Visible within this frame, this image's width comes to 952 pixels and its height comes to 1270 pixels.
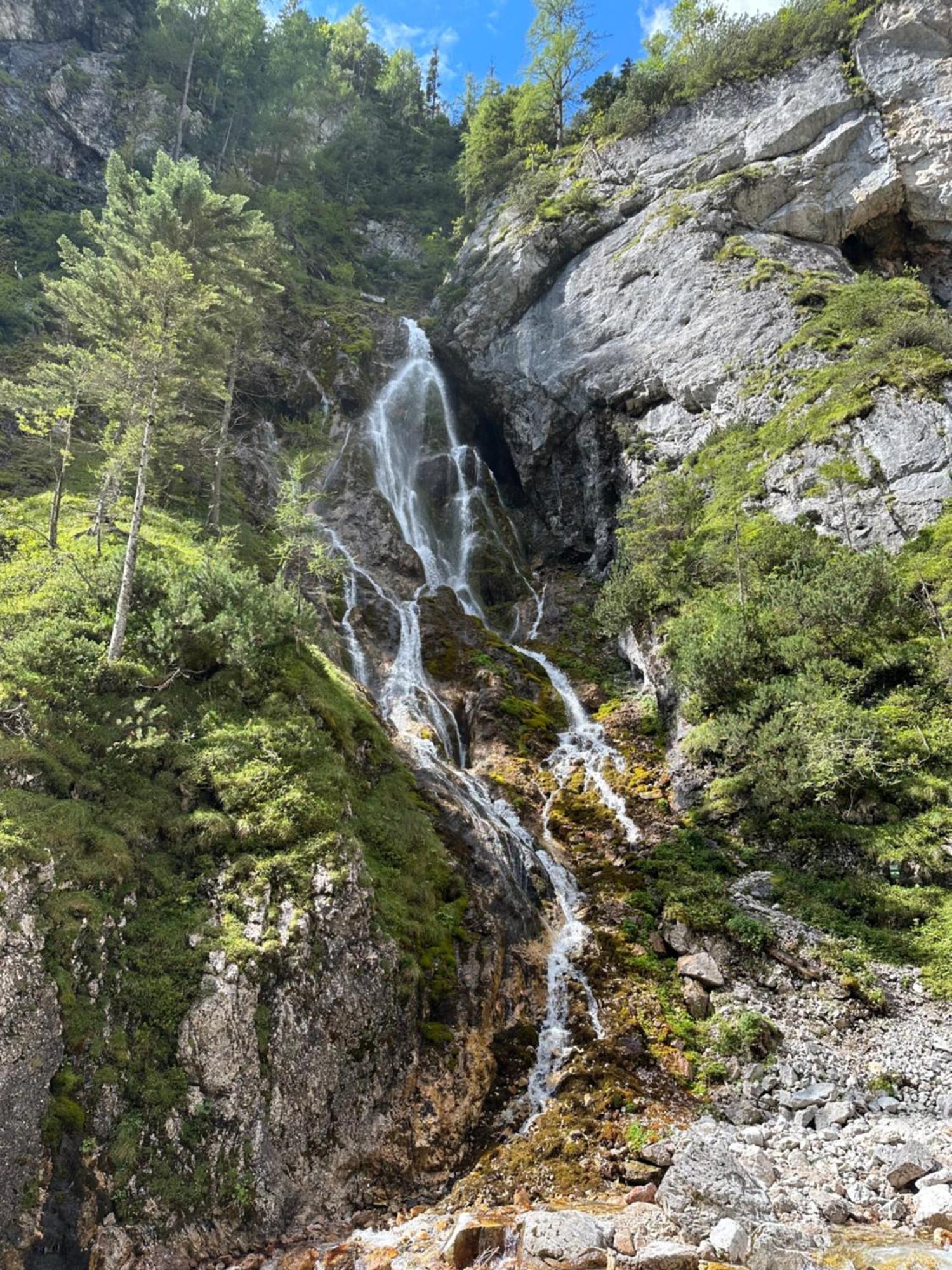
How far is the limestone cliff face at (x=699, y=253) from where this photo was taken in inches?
1284

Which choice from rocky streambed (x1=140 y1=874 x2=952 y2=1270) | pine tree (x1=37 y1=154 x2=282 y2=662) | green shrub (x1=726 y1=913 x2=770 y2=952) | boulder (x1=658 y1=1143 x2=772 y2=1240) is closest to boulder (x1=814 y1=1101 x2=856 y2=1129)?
rocky streambed (x1=140 y1=874 x2=952 y2=1270)

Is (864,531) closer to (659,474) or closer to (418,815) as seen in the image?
(659,474)

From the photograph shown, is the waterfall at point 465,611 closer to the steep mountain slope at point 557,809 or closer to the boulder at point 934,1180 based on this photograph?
the steep mountain slope at point 557,809

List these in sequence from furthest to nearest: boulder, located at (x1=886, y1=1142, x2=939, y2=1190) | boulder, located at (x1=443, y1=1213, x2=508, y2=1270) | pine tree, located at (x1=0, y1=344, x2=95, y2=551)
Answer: pine tree, located at (x1=0, y1=344, x2=95, y2=551) → boulder, located at (x1=886, y1=1142, x2=939, y2=1190) → boulder, located at (x1=443, y1=1213, x2=508, y2=1270)

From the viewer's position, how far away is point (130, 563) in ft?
47.1

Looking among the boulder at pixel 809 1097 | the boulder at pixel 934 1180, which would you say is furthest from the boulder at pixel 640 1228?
the boulder at pixel 809 1097

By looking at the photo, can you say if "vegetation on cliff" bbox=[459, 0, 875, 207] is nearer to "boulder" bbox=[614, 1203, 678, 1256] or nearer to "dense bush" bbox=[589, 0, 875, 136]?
"dense bush" bbox=[589, 0, 875, 136]

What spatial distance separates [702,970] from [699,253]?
35.8 metres

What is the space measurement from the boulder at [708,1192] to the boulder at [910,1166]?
1809mm

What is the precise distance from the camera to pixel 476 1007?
40.8 ft

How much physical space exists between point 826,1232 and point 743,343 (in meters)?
32.7

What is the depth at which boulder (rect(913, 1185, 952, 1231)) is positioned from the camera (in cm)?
775

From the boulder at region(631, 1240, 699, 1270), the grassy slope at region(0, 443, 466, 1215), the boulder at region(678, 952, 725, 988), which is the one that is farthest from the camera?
the boulder at region(678, 952, 725, 988)

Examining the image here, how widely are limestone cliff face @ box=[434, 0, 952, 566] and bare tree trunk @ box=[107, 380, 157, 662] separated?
22.9 metres
